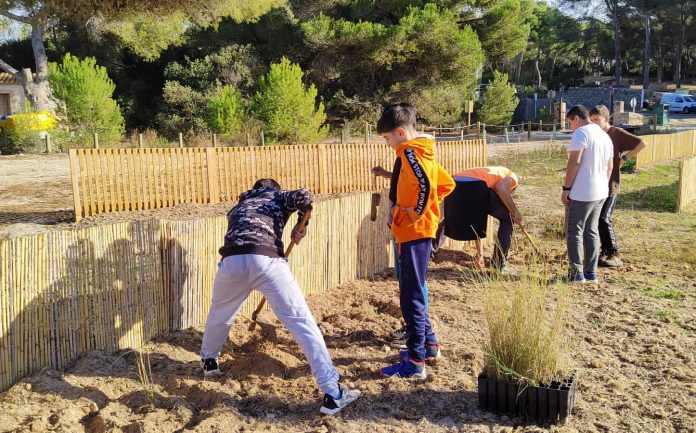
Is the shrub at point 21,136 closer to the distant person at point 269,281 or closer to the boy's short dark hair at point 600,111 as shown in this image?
the boy's short dark hair at point 600,111

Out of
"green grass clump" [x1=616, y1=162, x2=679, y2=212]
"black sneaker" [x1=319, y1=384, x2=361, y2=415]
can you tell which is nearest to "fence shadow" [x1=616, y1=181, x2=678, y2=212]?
"green grass clump" [x1=616, y1=162, x2=679, y2=212]

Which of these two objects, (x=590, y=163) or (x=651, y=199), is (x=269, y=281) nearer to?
(x=590, y=163)

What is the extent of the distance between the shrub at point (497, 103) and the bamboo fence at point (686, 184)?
28.1m

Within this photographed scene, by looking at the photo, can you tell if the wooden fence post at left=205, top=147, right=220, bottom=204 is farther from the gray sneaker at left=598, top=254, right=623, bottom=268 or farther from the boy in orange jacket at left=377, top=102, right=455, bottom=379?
the boy in orange jacket at left=377, top=102, right=455, bottom=379

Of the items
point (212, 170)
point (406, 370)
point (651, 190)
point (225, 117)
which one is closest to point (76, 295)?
point (406, 370)

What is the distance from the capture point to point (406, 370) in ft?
12.2

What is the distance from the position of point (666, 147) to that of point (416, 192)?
17.0 m

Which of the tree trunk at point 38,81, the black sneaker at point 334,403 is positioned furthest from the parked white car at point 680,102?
the black sneaker at point 334,403

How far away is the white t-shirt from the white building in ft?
115

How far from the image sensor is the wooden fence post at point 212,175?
11.0 m

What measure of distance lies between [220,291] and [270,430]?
0.82m

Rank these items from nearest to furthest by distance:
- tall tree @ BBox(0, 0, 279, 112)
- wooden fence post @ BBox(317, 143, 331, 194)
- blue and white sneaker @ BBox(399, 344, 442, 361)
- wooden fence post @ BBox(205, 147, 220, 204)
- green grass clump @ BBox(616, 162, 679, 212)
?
blue and white sneaker @ BBox(399, 344, 442, 361)
green grass clump @ BBox(616, 162, 679, 212)
wooden fence post @ BBox(205, 147, 220, 204)
wooden fence post @ BBox(317, 143, 331, 194)
tall tree @ BBox(0, 0, 279, 112)

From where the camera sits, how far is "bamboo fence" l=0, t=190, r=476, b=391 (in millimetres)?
3609

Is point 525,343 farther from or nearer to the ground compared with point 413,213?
nearer to the ground
